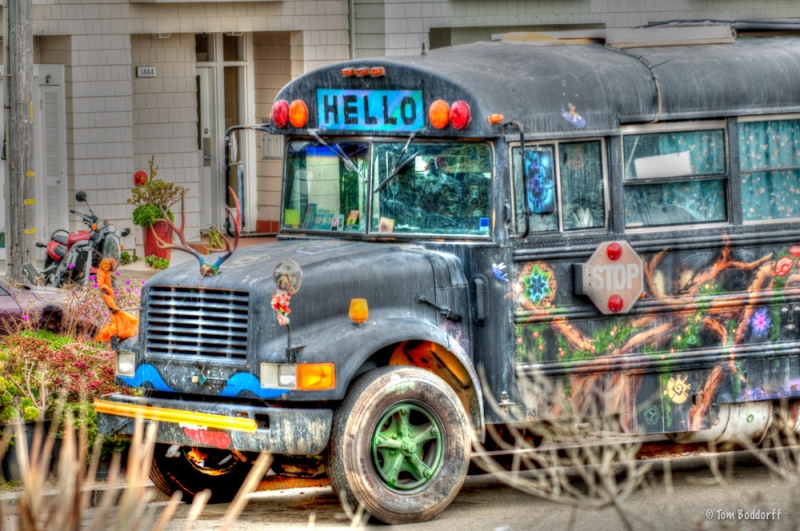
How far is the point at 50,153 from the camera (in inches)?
858

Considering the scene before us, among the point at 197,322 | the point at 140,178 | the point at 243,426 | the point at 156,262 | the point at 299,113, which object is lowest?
the point at 243,426

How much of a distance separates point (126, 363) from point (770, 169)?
13.8ft

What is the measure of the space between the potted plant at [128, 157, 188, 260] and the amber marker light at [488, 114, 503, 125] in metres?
12.5

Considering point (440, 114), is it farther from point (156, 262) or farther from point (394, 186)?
point (156, 262)

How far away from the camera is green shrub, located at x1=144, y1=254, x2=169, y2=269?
20.6 metres

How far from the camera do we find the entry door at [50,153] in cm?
2159

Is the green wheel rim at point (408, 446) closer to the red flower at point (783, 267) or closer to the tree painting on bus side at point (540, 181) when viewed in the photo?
the tree painting on bus side at point (540, 181)

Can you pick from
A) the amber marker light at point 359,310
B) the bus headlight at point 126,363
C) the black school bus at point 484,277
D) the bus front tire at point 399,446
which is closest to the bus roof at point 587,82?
the black school bus at point 484,277

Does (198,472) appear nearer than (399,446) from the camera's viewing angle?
No

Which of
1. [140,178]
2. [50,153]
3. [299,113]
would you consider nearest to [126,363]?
[299,113]

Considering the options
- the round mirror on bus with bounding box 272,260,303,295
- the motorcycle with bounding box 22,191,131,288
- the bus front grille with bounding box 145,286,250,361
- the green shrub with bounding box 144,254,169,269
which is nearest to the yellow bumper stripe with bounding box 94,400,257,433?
the bus front grille with bounding box 145,286,250,361

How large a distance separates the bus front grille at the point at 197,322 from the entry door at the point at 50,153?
1310cm

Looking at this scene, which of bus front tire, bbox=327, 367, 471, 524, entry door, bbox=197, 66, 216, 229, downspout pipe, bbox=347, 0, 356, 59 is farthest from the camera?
entry door, bbox=197, 66, 216, 229

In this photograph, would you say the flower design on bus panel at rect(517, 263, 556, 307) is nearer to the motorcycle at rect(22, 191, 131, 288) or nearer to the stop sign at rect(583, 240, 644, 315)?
the stop sign at rect(583, 240, 644, 315)
